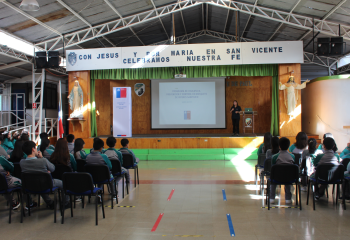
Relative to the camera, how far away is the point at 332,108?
9.27 metres

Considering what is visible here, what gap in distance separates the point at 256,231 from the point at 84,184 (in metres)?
2.17

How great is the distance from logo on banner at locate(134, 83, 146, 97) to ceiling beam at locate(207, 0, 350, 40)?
15.5 ft

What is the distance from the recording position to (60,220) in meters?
3.61

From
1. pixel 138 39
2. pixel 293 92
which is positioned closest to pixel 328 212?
pixel 293 92

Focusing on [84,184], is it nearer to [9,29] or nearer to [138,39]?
[9,29]

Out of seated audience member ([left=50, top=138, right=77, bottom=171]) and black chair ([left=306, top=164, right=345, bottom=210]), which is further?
seated audience member ([left=50, top=138, right=77, bottom=171])

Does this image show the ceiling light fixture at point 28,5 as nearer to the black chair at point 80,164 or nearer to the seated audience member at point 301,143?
the black chair at point 80,164

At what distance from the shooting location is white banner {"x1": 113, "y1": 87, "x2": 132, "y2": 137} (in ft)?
28.7

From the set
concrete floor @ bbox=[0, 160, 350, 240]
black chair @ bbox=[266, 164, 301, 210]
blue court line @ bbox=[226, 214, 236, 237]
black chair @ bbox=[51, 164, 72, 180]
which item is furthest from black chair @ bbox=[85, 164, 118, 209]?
black chair @ bbox=[266, 164, 301, 210]

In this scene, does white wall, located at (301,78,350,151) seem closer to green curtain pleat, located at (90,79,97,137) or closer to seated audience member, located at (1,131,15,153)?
green curtain pleat, located at (90,79,97,137)

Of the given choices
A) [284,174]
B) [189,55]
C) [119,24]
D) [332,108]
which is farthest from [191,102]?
[284,174]

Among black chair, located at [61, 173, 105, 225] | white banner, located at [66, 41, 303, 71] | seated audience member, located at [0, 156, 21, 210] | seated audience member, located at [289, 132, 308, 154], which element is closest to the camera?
black chair, located at [61, 173, 105, 225]

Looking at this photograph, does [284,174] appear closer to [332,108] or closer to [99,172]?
[99,172]

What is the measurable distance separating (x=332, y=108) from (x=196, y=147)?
15.9 feet
